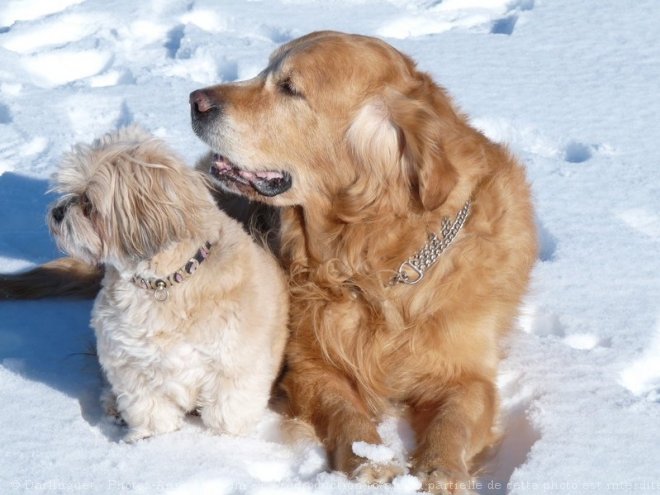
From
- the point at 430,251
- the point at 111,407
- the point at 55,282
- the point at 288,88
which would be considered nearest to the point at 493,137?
the point at 430,251

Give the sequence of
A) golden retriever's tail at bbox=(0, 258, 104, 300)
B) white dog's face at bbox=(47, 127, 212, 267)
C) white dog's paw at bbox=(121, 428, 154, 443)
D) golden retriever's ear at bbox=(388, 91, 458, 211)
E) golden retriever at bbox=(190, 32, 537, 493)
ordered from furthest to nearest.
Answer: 1. golden retriever's tail at bbox=(0, 258, 104, 300)
2. golden retriever at bbox=(190, 32, 537, 493)
3. golden retriever's ear at bbox=(388, 91, 458, 211)
4. white dog's paw at bbox=(121, 428, 154, 443)
5. white dog's face at bbox=(47, 127, 212, 267)

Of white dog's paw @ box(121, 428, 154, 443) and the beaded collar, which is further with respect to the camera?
white dog's paw @ box(121, 428, 154, 443)

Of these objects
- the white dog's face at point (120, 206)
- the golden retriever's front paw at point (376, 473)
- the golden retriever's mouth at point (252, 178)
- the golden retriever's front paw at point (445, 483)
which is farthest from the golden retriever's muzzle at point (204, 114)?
the golden retriever's front paw at point (445, 483)

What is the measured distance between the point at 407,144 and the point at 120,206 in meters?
1.11

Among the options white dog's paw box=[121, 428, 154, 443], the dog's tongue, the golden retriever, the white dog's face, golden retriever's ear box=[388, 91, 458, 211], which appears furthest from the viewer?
the dog's tongue

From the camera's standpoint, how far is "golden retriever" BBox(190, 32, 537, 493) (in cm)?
357

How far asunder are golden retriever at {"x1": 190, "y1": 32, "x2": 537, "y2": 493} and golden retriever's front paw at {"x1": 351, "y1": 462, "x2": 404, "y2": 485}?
0.26 m

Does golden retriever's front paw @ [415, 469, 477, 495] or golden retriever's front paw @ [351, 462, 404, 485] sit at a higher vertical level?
golden retriever's front paw @ [351, 462, 404, 485]

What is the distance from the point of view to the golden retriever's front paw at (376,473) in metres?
3.14

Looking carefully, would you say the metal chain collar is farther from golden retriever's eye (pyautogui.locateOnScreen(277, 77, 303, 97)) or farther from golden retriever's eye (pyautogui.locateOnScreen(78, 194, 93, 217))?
golden retriever's eye (pyautogui.locateOnScreen(78, 194, 93, 217))

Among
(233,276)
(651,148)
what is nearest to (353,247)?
(233,276)

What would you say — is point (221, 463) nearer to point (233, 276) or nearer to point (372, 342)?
point (233, 276)

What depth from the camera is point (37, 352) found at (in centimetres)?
384

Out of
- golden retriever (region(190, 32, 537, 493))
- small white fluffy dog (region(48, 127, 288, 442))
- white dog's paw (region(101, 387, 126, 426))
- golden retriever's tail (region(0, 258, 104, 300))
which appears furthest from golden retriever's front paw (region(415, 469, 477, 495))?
golden retriever's tail (region(0, 258, 104, 300))
